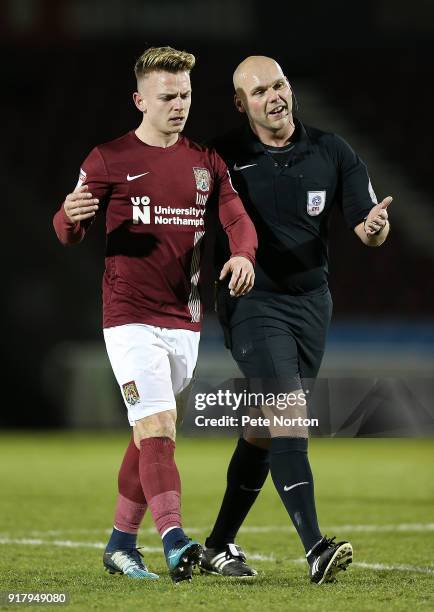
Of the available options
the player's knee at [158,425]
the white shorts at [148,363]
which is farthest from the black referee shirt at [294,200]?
the player's knee at [158,425]

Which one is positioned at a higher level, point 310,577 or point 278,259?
point 278,259

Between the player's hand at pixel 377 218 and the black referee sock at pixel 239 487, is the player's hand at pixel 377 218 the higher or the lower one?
the higher one

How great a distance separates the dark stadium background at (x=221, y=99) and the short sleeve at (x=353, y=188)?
1142cm

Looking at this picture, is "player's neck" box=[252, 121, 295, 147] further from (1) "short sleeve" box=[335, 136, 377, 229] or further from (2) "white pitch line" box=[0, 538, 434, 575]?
(2) "white pitch line" box=[0, 538, 434, 575]

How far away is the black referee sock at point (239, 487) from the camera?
499 cm

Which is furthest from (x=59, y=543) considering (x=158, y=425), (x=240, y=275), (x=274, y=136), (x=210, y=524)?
(x=274, y=136)

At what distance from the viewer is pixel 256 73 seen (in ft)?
16.1

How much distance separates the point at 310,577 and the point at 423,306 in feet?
42.1

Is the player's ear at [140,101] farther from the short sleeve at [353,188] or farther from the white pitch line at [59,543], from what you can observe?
the white pitch line at [59,543]

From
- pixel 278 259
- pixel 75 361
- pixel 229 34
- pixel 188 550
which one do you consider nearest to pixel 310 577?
pixel 188 550

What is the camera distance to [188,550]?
165 inches

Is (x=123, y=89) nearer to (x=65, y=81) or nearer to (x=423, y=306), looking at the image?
(x=65, y=81)

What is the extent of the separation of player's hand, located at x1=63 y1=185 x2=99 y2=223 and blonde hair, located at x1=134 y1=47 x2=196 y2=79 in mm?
549

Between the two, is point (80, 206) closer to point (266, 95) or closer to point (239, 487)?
point (266, 95)
